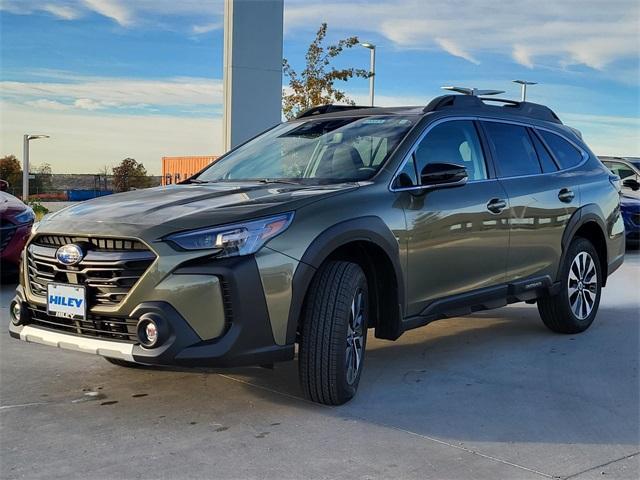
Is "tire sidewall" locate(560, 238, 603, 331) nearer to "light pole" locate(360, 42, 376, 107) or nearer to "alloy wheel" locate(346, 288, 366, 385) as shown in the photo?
"alloy wheel" locate(346, 288, 366, 385)

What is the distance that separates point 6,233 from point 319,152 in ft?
14.8

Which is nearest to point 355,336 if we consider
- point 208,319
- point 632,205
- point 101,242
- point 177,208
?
point 208,319

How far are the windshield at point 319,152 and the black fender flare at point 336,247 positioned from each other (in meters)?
0.43

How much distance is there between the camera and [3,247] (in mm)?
Answer: 8148

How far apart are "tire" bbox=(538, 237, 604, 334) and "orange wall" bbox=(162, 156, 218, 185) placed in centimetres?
1740

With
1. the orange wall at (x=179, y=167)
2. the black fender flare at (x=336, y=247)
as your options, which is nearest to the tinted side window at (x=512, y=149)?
the black fender flare at (x=336, y=247)

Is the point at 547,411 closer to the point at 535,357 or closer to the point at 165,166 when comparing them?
the point at 535,357

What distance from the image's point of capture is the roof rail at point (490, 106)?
5.41 metres

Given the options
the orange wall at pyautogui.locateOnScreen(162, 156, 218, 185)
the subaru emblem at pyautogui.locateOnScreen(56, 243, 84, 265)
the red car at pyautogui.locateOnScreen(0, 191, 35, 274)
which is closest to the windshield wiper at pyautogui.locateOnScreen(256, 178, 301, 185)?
the subaru emblem at pyautogui.locateOnScreen(56, 243, 84, 265)

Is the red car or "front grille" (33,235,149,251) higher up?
"front grille" (33,235,149,251)

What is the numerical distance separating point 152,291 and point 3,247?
16.5 ft

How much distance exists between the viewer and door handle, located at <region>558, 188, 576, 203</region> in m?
6.14

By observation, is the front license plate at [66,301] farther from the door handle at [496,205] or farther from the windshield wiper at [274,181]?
the door handle at [496,205]

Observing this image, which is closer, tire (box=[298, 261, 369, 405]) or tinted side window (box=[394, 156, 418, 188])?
tire (box=[298, 261, 369, 405])
